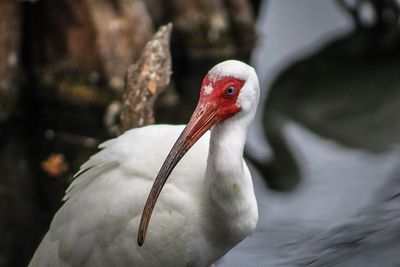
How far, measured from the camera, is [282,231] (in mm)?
8164

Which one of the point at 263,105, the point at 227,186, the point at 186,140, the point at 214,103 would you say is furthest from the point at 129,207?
the point at 263,105

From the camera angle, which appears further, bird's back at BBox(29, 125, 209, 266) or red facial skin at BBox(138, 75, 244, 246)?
bird's back at BBox(29, 125, 209, 266)

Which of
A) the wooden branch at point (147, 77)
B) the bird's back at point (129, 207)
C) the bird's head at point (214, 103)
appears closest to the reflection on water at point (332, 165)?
the wooden branch at point (147, 77)

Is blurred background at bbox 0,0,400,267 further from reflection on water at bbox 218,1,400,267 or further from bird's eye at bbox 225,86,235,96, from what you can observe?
bird's eye at bbox 225,86,235,96

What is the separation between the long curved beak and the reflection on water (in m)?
2.27

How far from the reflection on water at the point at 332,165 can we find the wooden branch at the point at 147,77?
1.71 meters

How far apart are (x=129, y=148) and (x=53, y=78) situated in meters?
4.93

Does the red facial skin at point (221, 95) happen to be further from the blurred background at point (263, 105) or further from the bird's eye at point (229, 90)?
the blurred background at point (263, 105)

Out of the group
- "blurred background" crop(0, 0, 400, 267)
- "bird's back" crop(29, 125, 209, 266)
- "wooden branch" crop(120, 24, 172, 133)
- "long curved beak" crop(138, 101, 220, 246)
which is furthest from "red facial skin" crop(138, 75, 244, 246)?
"blurred background" crop(0, 0, 400, 267)

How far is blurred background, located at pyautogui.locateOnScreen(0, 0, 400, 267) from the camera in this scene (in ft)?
26.5

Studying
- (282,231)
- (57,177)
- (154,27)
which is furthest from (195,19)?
(282,231)

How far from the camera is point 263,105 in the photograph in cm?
1073

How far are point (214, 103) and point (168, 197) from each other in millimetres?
647

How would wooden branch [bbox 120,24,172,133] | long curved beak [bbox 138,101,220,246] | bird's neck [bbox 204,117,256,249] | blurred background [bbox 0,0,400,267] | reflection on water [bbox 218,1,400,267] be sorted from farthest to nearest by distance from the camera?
blurred background [bbox 0,0,400,267] < reflection on water [bbox 218,1,400,267] < wooden branch [bbox 120,24,172,133] < bird's neck [bbox 204,117,256,249] < long curved beak [bbox 138,101,220,246]
